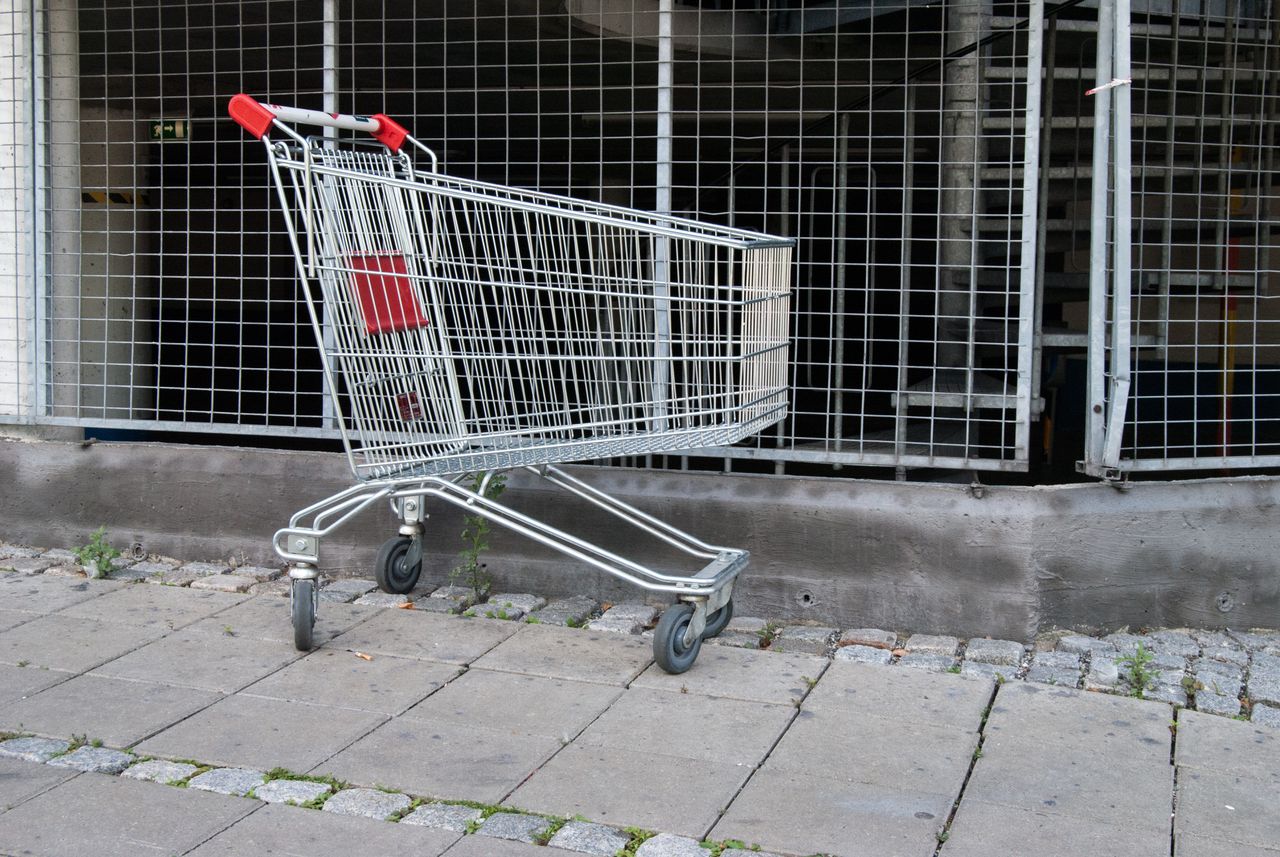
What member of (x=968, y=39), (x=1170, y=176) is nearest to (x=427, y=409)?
(x=968, y=39)

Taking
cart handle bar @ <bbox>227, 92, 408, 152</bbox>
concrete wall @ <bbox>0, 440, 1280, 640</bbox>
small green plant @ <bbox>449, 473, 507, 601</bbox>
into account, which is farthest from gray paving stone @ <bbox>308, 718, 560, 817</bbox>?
cart handle bar @ <bbox>227, 92, 408, 152</bbox>

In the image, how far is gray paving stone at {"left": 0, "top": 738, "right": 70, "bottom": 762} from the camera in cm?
389

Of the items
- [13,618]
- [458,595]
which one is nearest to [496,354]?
[458,595]

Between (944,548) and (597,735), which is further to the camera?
(944,548)

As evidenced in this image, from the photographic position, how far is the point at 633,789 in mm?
3678

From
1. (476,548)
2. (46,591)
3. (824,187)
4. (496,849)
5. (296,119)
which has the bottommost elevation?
(496,849)

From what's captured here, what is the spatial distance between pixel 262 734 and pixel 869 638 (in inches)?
96.4

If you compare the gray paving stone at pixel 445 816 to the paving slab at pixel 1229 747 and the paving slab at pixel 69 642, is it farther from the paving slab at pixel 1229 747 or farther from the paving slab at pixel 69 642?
the paving slab at pixel 1229 747

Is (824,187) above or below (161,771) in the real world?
above

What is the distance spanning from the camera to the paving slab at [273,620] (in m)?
5.10

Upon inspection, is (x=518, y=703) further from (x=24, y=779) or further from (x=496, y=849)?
(x=24, y=779)

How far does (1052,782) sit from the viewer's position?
3.75 m

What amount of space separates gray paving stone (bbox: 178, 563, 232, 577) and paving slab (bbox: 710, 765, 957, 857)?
332 centimetres

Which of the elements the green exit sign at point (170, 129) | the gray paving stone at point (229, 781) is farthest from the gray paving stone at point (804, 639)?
the green exit sign at point (170, 129)
